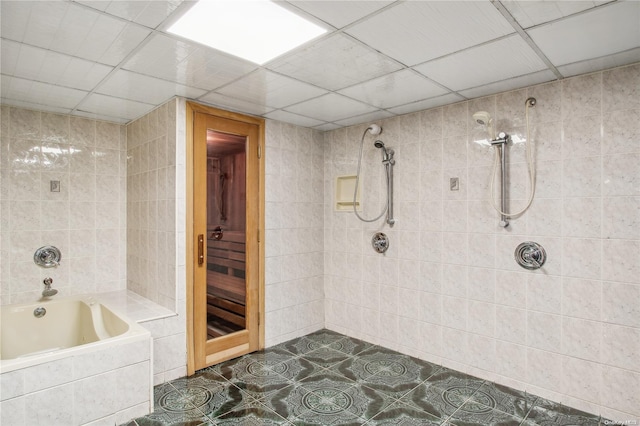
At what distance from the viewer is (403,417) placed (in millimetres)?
2189

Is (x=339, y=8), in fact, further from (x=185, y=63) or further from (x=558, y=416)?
(x=558, y=416)

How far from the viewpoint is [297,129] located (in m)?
3.58

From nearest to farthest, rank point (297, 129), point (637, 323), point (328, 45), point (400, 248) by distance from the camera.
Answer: point (328, 45) < point (637, 323) < point (400, 248) < point (297, 129)

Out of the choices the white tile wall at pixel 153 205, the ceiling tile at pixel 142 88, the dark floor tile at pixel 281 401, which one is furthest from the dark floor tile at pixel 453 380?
the ceiling tile at pixel 142 88

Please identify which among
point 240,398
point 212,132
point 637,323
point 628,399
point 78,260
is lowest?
point 240,398

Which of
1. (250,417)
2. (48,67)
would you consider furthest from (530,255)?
(48,67)

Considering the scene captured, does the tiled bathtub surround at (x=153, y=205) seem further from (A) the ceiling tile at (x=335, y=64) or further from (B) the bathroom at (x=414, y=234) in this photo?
(A) the ceiling tile at (x=335, y=64)

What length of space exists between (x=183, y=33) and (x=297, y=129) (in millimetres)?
1884

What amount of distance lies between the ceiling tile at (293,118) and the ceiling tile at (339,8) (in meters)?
1.50

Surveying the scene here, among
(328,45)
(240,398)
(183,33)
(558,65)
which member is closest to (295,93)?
(328,45)

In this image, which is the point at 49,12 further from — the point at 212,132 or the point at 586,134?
the point at 586,134

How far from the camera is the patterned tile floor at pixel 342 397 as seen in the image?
7.11 ft

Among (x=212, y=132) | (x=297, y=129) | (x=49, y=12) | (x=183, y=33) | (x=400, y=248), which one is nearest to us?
(x=49, y=12)

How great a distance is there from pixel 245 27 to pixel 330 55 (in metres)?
0.49
